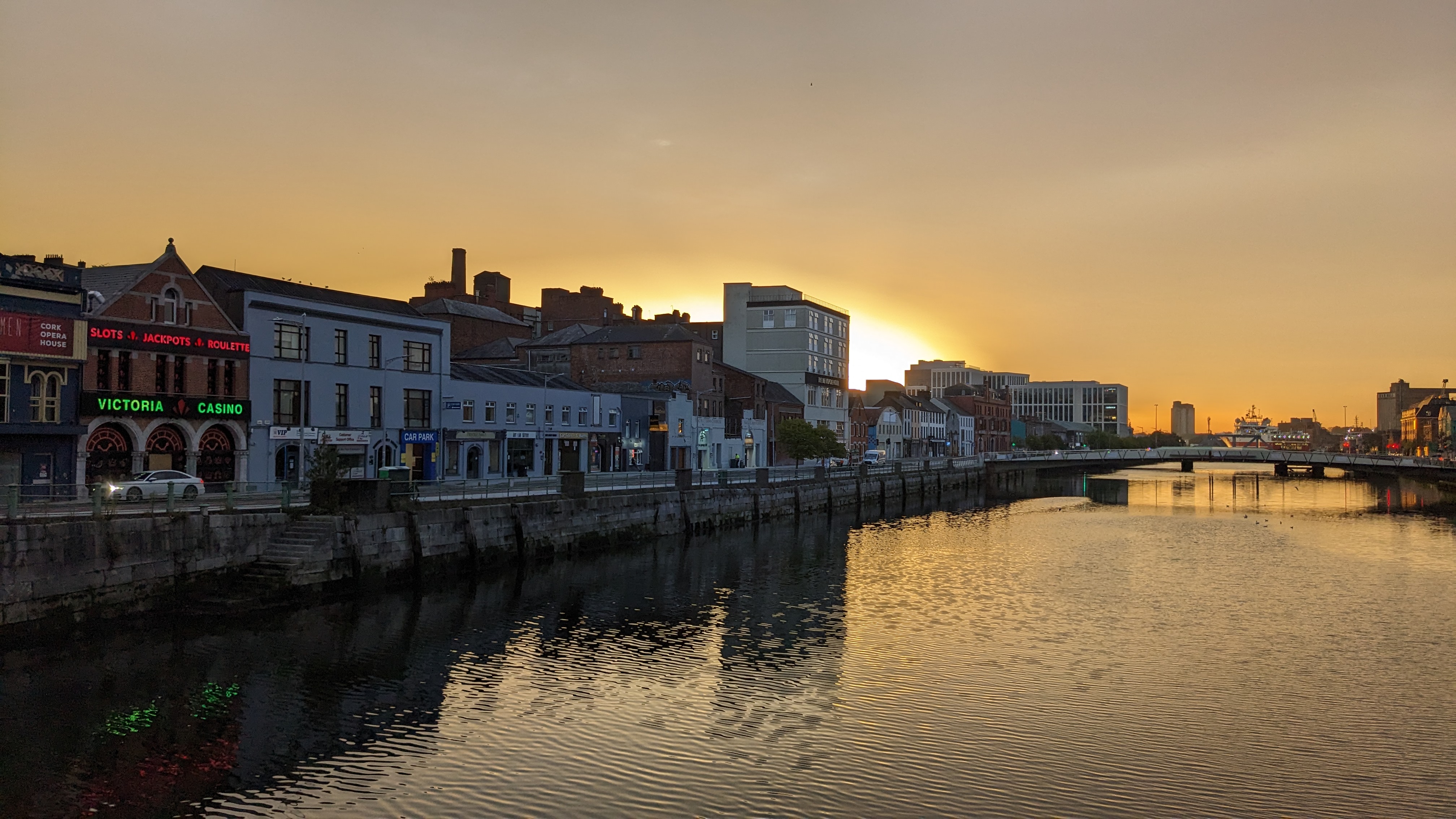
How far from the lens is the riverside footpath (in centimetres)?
3269

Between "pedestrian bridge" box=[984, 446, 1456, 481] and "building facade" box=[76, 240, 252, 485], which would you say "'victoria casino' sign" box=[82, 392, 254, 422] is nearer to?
"building facade" box=[76, 240, 252, 485]

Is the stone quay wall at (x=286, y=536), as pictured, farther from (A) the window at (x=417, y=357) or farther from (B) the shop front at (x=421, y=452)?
(A) the window at (x=417, y=357)

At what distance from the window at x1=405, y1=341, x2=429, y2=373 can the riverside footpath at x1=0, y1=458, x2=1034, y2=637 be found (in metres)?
17.4

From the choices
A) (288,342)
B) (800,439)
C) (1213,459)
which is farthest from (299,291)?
(1213,459)

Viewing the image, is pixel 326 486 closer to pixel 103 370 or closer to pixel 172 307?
pixel 103 370

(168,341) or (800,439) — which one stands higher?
(168,341)

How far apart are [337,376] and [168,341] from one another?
12702mm

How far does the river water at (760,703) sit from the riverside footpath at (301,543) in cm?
162

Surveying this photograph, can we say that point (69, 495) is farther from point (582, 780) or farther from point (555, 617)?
point (582, 780)

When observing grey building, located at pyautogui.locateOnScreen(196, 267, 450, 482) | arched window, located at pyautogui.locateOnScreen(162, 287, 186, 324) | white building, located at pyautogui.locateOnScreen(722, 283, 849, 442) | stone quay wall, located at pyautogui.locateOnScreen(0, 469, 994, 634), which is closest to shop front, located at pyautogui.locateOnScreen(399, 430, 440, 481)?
grey building, located at pyautogui.locateOnScreen(196, 267, 450, 482)

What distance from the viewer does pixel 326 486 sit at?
44188 millimetres

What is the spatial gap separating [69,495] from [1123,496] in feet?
398

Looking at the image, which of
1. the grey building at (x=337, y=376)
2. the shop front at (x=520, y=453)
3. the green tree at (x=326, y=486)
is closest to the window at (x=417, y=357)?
the grey building at (x=337, y=376)

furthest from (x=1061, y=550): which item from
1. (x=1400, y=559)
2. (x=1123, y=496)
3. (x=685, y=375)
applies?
(x=1123, y=496)
